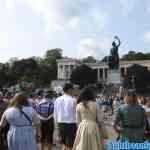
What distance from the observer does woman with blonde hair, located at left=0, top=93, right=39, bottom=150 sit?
892 cm

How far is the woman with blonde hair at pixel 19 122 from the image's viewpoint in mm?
8922

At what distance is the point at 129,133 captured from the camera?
8.29m

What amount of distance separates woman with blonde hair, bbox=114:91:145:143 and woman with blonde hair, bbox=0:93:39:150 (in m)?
1.70

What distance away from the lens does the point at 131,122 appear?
8.30 metres

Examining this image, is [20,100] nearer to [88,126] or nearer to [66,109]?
[88,126]

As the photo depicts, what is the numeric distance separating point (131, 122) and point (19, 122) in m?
2.05

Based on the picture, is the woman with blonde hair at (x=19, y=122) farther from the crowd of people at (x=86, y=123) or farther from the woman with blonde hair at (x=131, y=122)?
the woman with blonde hair at (x=131, y=122)

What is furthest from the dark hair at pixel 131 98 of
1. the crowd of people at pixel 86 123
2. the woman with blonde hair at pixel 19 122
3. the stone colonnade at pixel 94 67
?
the stone colonnade at pixel 94 67

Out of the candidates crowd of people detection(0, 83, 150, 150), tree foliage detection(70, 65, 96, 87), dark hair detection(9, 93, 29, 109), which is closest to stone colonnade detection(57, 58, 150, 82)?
tree foliage detection(70, 65, 96, 87)

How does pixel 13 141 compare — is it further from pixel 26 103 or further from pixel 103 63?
pixel 103 63

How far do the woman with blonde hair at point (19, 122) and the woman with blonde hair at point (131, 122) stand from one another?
170 centimetres

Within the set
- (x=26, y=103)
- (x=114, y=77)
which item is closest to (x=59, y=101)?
(x=26, y=103)

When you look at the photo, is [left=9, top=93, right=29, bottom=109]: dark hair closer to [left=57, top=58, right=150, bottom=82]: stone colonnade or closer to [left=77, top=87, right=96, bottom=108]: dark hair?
[left=77, top=87, right=96, bottom=108]: dark hair

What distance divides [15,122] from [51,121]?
434 centimetres
